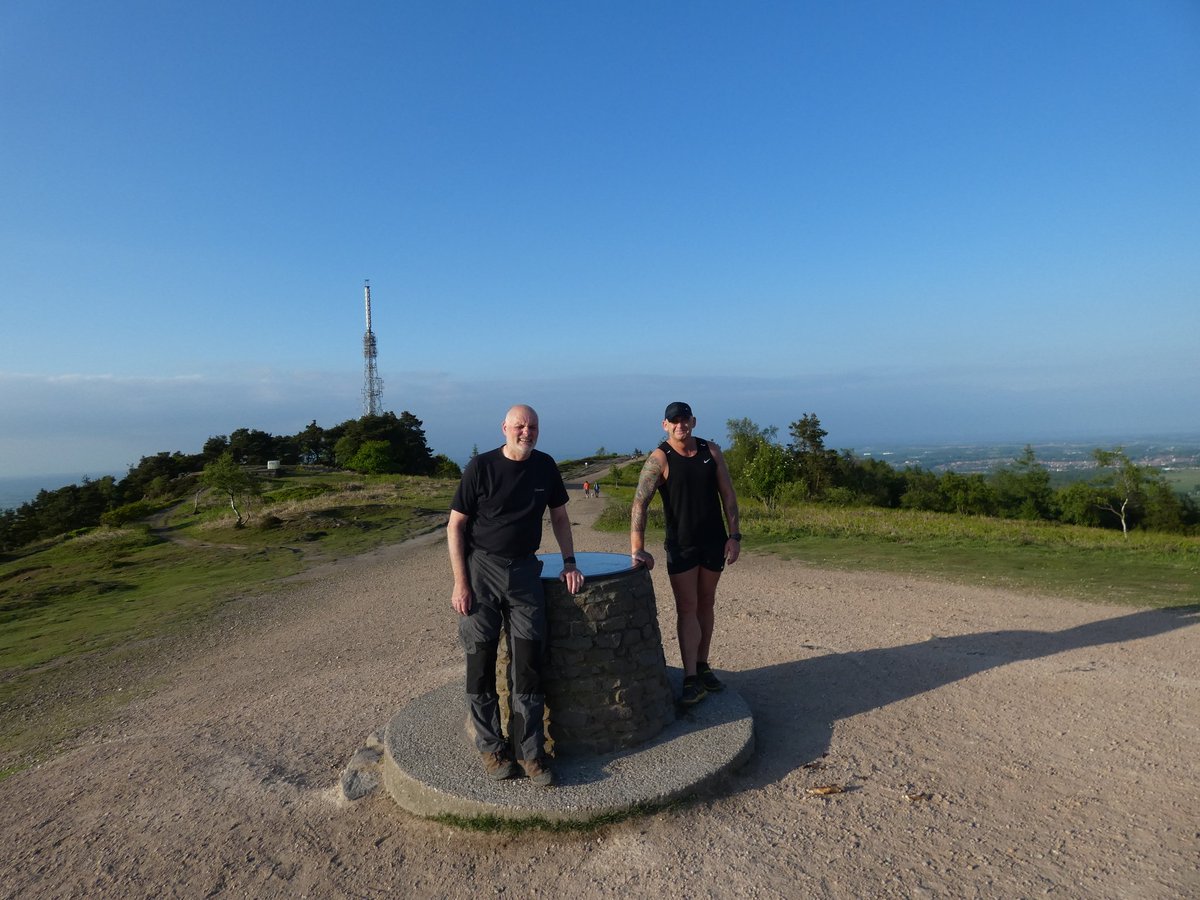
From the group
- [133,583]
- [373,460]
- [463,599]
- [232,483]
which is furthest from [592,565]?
[373,460]

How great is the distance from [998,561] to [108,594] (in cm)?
1676

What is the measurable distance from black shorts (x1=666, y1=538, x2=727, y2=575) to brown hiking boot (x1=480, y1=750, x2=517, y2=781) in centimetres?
165

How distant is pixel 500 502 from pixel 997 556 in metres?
11.4

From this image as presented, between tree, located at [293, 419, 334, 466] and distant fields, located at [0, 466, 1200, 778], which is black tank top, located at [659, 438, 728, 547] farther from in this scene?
tree, located at [293, 419, 334, 466]

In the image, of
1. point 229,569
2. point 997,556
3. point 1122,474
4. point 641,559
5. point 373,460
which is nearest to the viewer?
point 641,559

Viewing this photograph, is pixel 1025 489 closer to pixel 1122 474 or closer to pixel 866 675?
pixel 1122 474

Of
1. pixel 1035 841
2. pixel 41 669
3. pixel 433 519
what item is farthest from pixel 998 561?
pixel 433 519

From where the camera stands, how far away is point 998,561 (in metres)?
12.1

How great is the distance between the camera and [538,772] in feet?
14.0

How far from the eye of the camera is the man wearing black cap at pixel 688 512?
500 cm

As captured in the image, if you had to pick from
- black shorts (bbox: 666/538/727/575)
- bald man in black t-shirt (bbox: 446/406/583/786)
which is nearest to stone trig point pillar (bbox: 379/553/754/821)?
bald man in black t-shirt (bbox: 446/406/583/786)

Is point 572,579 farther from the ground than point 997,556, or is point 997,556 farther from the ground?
point 572,579

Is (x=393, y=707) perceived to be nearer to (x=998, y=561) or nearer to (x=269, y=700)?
(x=269, y=700)

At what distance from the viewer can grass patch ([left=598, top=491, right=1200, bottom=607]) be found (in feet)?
31.9
